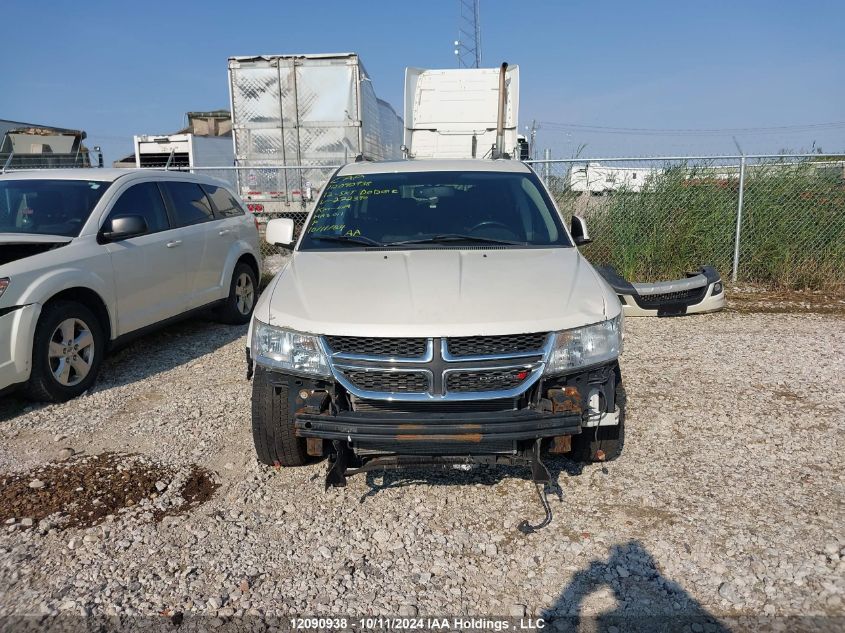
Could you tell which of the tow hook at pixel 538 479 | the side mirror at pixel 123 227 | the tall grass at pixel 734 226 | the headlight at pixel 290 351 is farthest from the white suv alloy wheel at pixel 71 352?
the tall grass at pixel 734 226

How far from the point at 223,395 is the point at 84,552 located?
2217 mm

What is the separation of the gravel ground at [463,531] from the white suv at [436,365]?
1.16ft

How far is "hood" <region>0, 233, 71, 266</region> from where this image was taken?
4918 millimetres

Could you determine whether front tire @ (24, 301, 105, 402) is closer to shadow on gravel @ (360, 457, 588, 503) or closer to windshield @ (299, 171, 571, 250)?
windshield @ (299, 171, 571, 250)

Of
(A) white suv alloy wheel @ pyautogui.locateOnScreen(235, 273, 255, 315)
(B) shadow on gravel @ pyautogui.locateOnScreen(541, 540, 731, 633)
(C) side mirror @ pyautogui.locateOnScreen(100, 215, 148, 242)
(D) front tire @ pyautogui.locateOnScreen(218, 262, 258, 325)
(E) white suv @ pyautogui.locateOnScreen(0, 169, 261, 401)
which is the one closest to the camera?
(B) shadow on gravel @ pyautogui.locateOnScreen(541, 540, 731, 633)

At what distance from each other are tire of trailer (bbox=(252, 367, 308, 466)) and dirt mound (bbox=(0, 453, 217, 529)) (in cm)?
49

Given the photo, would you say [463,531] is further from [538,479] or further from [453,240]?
[453,240]

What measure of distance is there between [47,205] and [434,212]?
357cm

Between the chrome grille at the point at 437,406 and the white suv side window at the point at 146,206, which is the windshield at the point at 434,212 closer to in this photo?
the chrome grille at the point at 437,406

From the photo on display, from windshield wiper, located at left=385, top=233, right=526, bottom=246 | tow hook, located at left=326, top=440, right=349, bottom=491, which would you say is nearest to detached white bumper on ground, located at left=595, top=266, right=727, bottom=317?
windshield wiper, located at left=385, top=233, right=526, bottom=246

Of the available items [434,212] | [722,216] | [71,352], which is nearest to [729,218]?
[722,216]

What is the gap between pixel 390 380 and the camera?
315 cm

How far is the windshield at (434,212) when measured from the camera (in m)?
4.28

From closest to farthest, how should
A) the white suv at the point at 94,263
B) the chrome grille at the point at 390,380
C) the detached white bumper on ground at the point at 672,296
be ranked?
the chrome grille at the point at 390,380, the white suv at the point at 94,263, the detached white bumper on ground at the point at 672,296
